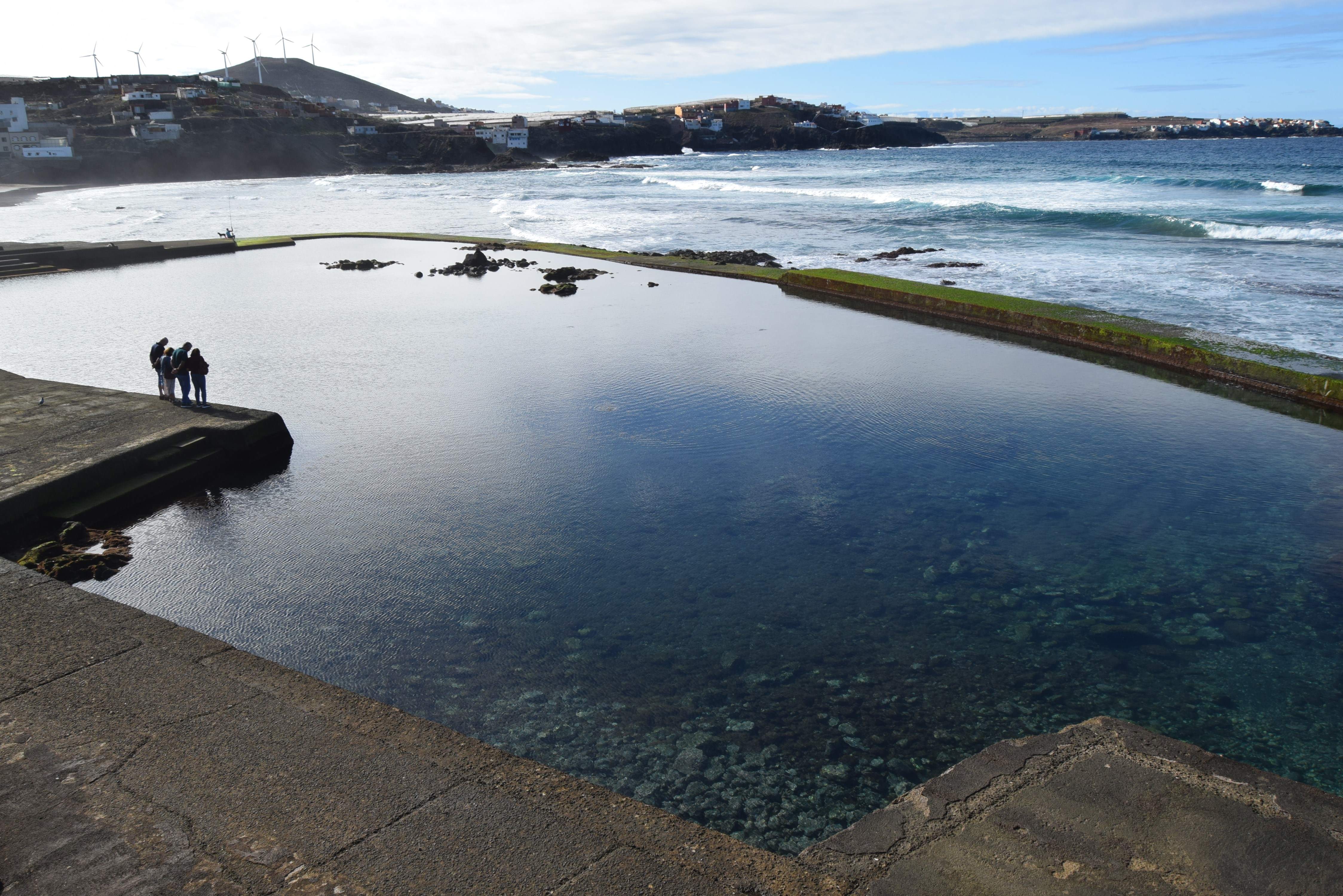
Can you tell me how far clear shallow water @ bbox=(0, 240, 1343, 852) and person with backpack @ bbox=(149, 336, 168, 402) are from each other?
1.20 m

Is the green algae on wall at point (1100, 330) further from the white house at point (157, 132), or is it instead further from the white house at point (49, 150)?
the white house at point (157, 132)

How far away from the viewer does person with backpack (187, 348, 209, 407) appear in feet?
38.9

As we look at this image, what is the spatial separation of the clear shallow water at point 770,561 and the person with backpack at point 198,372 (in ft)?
4.04

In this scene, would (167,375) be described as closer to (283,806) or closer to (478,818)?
(283,806)

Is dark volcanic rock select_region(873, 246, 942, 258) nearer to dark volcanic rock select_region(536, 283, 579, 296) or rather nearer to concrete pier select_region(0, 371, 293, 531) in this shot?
dark volcanic rock select_region(536, 283, 579, 296)

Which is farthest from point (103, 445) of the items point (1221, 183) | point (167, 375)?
point (1221, 183)

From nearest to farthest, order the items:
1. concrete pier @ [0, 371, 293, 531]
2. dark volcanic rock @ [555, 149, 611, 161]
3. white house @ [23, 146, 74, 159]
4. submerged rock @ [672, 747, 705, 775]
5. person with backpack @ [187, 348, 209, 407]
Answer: submerged rock @ [672, 747, 705, 775]
concrete pier @ [0, 371, 293, 531]
person with backpack @ [187, 348, 209, 407]
white house @ [23, 146, 74, 159]
dark volcanic rock @ [555, 149, 611, 161]

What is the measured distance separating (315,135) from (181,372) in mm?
131598

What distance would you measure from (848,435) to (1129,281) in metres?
19.2

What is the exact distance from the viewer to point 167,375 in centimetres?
1209

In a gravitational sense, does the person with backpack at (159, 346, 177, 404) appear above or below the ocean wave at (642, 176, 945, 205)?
A: below

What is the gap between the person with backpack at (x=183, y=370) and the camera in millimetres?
11938

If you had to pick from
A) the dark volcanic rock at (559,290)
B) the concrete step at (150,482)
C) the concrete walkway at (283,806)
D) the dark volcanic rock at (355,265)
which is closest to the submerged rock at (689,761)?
the concrete walkway at (283,806)

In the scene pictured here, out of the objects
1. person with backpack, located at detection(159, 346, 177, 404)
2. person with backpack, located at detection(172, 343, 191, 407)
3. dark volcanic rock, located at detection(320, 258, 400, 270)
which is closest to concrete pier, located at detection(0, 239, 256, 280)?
dark volcanic rock, located at detection(320, 258, 400, 270)
